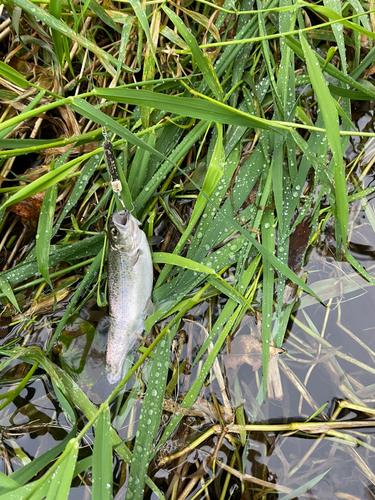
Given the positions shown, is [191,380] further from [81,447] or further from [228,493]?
[81,447]

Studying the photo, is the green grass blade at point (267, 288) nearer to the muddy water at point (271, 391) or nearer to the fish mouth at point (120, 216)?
the muddy water at point (271, 391)

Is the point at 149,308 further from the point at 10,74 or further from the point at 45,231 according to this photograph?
the point at 10,74

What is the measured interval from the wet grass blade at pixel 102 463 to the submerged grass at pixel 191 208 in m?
0.36

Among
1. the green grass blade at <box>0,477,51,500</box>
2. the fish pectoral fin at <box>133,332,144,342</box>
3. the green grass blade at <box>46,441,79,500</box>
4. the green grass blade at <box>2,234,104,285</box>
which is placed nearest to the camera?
the green grass blade at <box>46,441,79,500</box>

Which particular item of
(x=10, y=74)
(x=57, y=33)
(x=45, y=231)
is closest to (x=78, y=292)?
(x=45, y=231)

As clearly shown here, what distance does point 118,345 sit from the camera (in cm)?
221

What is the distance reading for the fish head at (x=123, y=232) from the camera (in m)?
1.95

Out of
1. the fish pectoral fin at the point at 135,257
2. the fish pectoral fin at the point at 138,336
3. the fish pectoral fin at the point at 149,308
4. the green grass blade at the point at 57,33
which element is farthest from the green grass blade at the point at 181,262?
the green grass blade at the point at 57,33

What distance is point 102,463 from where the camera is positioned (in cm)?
162

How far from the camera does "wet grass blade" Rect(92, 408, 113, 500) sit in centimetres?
158

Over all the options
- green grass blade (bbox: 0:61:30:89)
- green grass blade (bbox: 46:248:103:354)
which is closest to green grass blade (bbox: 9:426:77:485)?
green grass blade (bbox: 46:248:103:354)

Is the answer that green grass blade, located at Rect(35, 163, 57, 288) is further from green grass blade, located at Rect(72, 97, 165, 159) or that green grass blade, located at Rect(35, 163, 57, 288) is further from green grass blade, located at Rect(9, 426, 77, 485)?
green grass blade, located at Rect(9, 426, 77, 485)

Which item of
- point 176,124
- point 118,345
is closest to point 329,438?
point 118,345

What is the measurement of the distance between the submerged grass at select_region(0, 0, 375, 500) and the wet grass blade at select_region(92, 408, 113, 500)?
0.36 meters
